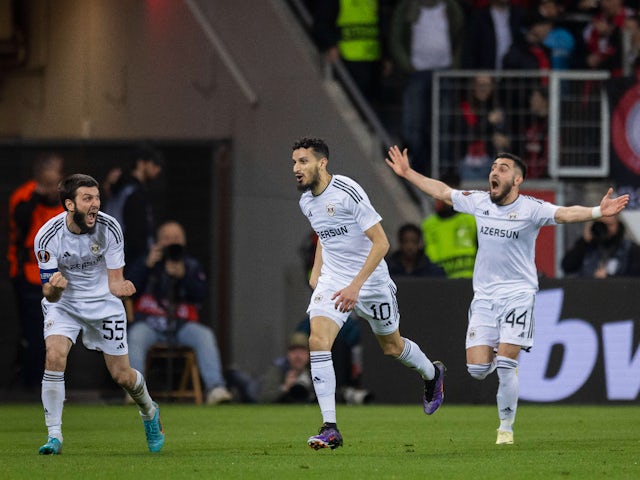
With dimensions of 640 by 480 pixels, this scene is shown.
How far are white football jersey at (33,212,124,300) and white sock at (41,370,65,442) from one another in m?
0.59

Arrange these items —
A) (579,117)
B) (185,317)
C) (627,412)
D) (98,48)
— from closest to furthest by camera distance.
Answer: (627,412), (185,317), (579,117), (98,48)

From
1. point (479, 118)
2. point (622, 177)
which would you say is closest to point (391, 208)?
point (479, 118)

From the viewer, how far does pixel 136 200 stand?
731 inches

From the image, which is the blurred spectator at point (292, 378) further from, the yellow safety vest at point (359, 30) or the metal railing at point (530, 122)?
the yellow safety vest at point (359, 30)

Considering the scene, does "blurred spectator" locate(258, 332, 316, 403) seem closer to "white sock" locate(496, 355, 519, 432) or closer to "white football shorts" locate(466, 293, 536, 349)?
"white football shorts" locate(466, 293, 536, 349)

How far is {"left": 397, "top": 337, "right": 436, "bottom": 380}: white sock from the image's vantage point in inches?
502

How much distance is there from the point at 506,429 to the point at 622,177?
26.9 feet

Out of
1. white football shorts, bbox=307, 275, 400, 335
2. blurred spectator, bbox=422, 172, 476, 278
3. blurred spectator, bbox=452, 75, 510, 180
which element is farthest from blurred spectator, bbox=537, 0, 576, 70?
white football shorts, bbox=307, 275, 400, 335

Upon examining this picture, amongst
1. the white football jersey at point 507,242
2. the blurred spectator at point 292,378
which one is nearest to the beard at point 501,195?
the white football jersey at point 507,242

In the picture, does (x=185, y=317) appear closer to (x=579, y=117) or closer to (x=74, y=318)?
(x=579, y=117)

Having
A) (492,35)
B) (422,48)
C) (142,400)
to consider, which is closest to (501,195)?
(142,400)

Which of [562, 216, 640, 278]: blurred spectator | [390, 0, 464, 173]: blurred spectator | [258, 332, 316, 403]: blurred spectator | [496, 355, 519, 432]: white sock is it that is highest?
[390, 0, 464, 173]: blurred spectator

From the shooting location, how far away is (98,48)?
21797mm

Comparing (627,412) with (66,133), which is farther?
(66,133)
